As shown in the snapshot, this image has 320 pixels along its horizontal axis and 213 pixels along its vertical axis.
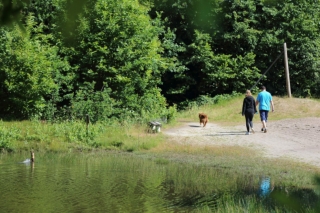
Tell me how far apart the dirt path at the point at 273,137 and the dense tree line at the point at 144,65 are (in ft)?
9.89

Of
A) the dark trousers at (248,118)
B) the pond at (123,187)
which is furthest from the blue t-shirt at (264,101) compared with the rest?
the pond at (123,187)

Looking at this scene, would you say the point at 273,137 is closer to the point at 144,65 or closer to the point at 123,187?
the point at 123,187

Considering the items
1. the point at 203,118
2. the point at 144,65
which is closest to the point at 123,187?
the point at 203,118

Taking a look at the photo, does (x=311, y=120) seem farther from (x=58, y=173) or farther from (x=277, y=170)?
→ (x=58, y=173)

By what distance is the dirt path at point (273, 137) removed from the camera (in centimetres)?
1533

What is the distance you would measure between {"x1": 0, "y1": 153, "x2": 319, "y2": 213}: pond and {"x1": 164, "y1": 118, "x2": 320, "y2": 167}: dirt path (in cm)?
269

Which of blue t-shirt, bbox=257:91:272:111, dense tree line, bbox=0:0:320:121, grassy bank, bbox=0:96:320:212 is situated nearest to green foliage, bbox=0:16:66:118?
dense tree line, bbox=0:0:320:121

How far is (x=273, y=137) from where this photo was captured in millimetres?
17875

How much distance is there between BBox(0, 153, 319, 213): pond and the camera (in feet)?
32.8

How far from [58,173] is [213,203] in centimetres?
550

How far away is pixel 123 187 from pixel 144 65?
15.8 m

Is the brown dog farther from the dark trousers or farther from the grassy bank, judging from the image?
the dark trousers

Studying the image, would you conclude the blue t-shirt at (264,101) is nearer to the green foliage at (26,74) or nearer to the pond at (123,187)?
the pond at (123,187)

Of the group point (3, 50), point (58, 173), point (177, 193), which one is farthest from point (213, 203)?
point (3, 50)
